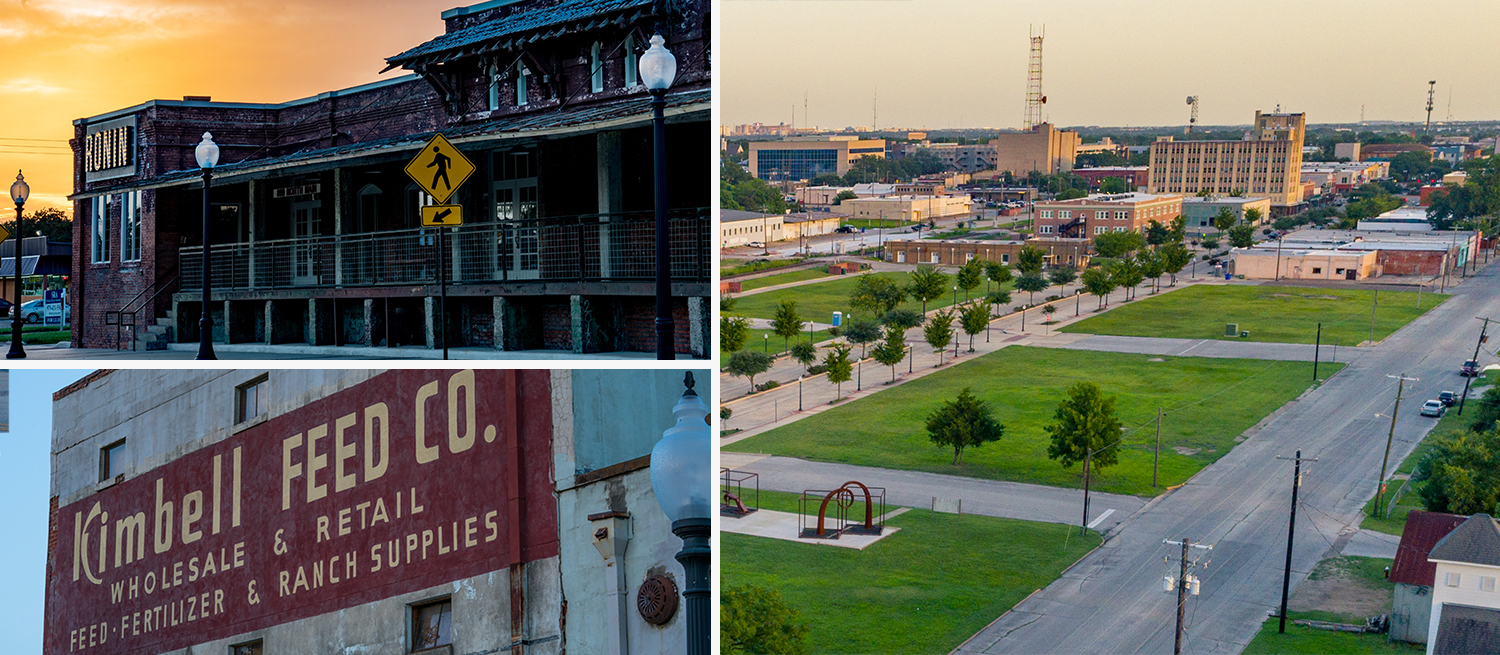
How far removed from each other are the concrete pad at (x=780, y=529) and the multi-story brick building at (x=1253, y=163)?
125 m

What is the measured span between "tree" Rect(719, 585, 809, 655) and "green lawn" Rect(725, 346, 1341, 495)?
18.7 meters

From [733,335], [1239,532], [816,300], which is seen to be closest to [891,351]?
[733,335]

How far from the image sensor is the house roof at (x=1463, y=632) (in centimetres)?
4080

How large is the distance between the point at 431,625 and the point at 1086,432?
159ft

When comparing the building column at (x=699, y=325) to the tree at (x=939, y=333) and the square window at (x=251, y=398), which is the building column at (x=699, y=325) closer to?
the square window at (x=251, y=398)

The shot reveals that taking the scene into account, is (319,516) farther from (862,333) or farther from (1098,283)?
(1098,283)

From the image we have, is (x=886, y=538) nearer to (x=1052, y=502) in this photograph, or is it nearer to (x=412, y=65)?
(x=1052, y=502)

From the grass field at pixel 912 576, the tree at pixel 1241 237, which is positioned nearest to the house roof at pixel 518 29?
the grass field at pixel 912 576

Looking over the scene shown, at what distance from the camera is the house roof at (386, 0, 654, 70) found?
12148mm

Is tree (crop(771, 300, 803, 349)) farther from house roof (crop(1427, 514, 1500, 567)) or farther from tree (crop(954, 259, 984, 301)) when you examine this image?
house roof (crop(1427, 514, 1500, 567))

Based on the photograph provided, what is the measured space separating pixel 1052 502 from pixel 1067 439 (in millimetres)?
3584

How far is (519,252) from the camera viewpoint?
11.7 meters

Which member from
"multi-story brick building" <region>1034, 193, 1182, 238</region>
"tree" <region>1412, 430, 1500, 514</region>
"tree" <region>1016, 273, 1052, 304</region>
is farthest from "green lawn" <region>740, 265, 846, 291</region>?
"tree" <region>1412, 430, 1500, 514</region>

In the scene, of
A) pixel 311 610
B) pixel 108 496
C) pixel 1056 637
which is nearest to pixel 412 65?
pixel 108 496
